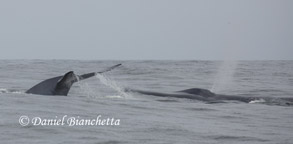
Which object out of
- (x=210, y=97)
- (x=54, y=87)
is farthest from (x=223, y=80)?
(x=54, y=87)

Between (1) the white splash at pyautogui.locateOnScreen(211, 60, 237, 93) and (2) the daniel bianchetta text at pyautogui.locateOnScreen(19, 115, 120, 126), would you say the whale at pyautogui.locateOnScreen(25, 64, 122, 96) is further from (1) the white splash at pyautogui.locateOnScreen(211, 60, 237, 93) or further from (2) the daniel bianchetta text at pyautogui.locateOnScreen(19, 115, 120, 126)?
(1) the white splash at pyautogui.locateOnScreen(211, 60, 237, 93)

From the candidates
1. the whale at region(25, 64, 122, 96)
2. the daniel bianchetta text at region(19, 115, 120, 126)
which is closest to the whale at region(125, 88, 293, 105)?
the whale at region(25, 64, 122, 96)

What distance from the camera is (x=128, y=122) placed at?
10141 mm

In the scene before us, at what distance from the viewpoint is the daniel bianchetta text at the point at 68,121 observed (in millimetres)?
9484

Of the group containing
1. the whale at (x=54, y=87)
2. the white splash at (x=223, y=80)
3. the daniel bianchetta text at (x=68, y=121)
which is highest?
the white splash at (x=223, y=80)

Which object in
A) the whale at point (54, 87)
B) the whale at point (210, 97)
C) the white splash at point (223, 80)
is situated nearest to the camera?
the whale at point (54, 87)

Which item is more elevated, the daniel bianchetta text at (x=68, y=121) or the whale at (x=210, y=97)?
the whale at (x=210, y=97)

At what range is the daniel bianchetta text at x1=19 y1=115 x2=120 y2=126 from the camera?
31.1 feet

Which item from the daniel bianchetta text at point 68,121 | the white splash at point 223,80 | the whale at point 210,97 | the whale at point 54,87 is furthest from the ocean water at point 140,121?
the white splash at point 223,80

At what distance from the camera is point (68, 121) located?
32.3 feet

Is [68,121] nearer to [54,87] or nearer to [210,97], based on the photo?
[54,87]

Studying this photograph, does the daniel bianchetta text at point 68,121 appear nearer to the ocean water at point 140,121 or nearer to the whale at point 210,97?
the ocean water at point 140,121

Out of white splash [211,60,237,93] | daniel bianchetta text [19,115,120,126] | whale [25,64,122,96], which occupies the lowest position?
daniel bianchetta text [19,115,120,126]

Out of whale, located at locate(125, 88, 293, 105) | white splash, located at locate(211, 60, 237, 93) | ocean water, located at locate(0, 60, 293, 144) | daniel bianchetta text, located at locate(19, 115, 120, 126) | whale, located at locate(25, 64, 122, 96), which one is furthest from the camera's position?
white splash, located at locate(211, 60, 237, 93)
